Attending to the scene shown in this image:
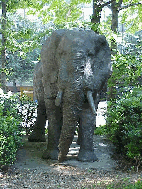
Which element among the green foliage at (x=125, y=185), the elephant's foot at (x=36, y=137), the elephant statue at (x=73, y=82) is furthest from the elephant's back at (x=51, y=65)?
the green foliage at (x=125, y=185)

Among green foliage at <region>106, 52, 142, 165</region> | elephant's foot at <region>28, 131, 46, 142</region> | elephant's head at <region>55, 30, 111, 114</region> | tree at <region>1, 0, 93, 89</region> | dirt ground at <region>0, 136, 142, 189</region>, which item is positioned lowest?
dirt ground at <region>0, 136, 142, 189</region>

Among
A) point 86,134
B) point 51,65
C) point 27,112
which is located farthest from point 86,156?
point 27,112

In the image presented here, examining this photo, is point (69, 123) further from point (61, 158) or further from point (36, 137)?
point (36, 137)

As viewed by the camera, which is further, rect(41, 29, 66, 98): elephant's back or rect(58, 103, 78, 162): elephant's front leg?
rect(41, 29, 66, 98): elephant's back

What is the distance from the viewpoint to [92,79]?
7.13 m

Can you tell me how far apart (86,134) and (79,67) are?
5.50 feet

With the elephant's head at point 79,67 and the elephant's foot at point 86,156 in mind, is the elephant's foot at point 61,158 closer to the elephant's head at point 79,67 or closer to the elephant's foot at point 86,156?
the elephant's foot at point 86,156

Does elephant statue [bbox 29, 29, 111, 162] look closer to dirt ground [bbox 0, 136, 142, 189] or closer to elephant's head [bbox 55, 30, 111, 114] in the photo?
elephant's head [bbox 55, 30, 111, 114]

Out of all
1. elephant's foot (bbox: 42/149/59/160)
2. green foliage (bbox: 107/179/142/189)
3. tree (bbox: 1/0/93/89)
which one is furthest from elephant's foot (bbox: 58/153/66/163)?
tree (bbox: 1/0/93/89)

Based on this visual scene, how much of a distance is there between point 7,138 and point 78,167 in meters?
1.73

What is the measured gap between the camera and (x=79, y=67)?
22.5 feet

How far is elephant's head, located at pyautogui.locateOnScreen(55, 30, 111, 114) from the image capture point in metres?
6.82

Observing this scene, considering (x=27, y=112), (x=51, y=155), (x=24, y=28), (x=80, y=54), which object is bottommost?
(x=51, y=155)

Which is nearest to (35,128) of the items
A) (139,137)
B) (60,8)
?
(139,137)
